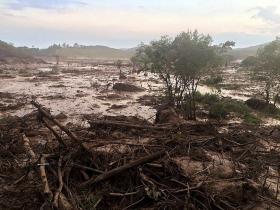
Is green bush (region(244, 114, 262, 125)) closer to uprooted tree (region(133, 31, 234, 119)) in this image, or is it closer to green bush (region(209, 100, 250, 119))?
green bush (region(209, 100, 250, 119))

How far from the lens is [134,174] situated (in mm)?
9352

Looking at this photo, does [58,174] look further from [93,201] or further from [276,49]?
[276,49]

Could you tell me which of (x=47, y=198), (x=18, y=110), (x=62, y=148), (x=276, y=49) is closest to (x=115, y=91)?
(x=18, y=110)

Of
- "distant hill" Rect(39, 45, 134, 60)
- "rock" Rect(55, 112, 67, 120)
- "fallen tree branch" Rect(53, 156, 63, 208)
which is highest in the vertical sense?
"fallen tree branch" Rect(53, 156, 63, 208)

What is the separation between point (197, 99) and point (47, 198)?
71.7ft

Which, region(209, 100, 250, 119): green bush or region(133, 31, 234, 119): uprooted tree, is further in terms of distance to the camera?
region(209, 100, 250, 119): green bush

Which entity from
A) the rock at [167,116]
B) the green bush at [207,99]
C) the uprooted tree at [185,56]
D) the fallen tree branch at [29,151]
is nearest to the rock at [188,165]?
the fallen tree branch at [29,151]

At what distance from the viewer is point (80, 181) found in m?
9.70

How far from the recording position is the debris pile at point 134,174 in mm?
8695

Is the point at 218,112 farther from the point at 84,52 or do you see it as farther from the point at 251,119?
the point at 84,52

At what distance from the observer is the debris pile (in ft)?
28.5

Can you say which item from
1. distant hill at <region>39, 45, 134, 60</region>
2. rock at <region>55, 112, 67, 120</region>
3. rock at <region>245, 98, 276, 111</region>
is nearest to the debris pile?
rock at <region>55, 112, 67, 120</region>

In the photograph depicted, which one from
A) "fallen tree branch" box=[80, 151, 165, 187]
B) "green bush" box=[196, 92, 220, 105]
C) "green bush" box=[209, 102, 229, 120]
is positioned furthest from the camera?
"green bush" box=[196, 92, 220, 105]

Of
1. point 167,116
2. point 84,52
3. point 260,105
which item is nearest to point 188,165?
point 167,116
